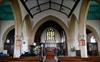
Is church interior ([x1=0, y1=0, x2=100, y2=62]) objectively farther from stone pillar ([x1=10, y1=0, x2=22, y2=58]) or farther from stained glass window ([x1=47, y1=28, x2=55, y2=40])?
stained glass window ([x1=47, y1=28, x2=55, y2=40])

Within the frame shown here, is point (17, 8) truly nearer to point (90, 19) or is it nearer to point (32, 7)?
point (32, 7)

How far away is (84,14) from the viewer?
13.1m

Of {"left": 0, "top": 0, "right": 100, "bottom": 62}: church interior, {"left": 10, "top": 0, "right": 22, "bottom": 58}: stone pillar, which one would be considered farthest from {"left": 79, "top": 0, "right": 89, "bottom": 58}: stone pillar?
{"left": 10, "top": 0, "right": 22, "bottom": 58}: stone pillar

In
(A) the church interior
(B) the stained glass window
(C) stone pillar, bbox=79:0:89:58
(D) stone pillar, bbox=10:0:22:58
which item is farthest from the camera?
(B) the stained glass window

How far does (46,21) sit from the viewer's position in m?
20.7

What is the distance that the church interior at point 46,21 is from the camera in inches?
521

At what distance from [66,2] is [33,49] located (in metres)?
6.51

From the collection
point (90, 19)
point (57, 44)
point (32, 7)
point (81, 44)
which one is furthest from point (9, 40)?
point (81, 44)

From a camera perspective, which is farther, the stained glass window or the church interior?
the stained glass window

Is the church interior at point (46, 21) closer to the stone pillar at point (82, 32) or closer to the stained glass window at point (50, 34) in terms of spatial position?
the stone pillar at point (82, 32)

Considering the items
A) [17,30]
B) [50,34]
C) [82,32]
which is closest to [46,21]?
[17,30]

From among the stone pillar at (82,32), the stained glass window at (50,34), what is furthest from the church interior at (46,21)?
the stained glass window at (50,34)

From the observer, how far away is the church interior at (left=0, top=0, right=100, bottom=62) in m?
13.2

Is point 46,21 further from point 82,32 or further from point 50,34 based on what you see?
point 50,34
